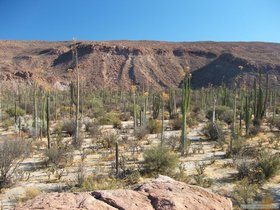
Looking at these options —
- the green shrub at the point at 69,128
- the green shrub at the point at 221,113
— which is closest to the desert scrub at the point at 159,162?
the green shrub at the point at 69,128

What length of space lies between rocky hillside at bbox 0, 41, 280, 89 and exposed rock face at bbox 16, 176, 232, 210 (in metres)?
68.5

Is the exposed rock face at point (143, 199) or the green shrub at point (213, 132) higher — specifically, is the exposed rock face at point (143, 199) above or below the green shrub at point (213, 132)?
above

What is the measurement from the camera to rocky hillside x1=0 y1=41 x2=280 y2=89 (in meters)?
77.8

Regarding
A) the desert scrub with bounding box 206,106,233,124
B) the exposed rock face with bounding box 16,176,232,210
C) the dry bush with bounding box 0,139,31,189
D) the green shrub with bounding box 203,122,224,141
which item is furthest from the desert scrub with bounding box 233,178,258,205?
the desert scrub with bounding box 206,106,233,124

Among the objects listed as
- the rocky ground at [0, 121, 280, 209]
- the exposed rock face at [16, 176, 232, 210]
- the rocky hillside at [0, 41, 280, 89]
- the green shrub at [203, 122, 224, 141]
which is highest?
the rocky hillside at [0, 41, 280, 89]

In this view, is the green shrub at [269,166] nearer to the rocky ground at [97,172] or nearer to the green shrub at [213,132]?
the rocky ground at [97,172]

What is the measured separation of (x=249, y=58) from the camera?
82812mm

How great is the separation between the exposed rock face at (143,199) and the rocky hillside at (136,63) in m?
68.5

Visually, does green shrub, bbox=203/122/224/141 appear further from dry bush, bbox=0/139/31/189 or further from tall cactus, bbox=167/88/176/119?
tall cactus, bbox=167/88/176/119

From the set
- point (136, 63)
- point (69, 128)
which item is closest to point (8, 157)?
point (69, 128)

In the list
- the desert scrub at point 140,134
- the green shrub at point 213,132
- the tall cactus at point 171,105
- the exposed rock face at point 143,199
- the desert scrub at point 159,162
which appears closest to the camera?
the exposed rock face at point 143,199

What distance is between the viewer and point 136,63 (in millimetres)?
85812

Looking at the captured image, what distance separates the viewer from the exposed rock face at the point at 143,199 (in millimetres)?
5148

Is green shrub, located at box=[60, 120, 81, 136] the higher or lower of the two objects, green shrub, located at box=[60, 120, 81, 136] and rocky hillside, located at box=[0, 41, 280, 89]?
the lower
